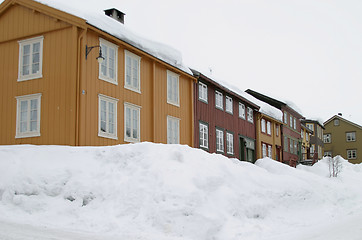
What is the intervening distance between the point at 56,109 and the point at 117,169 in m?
5.28

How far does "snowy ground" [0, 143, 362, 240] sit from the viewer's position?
958 cm

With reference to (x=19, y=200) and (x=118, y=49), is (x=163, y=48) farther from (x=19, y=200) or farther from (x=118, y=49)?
(x=19, y=200)

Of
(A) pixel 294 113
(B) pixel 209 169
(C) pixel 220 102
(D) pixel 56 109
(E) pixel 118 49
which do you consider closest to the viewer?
(B) pixel 209 169

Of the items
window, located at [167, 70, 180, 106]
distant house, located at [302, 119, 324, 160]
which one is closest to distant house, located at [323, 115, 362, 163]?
distant house, located at [302, 119, 324, 160]

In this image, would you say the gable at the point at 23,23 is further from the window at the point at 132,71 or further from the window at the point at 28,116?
the window at the point at 132,71

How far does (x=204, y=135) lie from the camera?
970 inches

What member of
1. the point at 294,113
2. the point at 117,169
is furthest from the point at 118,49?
the point at 294,113

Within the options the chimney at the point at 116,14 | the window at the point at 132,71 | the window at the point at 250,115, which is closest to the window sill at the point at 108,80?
the window at the point at 132,71

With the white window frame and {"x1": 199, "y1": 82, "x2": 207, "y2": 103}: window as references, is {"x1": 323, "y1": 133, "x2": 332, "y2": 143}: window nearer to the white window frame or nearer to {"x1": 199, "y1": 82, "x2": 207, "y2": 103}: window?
the white window frame

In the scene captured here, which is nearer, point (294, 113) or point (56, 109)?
point (56, 109)

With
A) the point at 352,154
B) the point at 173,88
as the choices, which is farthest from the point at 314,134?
the point at 173,88

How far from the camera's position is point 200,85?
24594 millimetres

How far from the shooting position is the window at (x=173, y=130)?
20.8 m

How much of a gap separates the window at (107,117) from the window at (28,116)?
2280 mm
